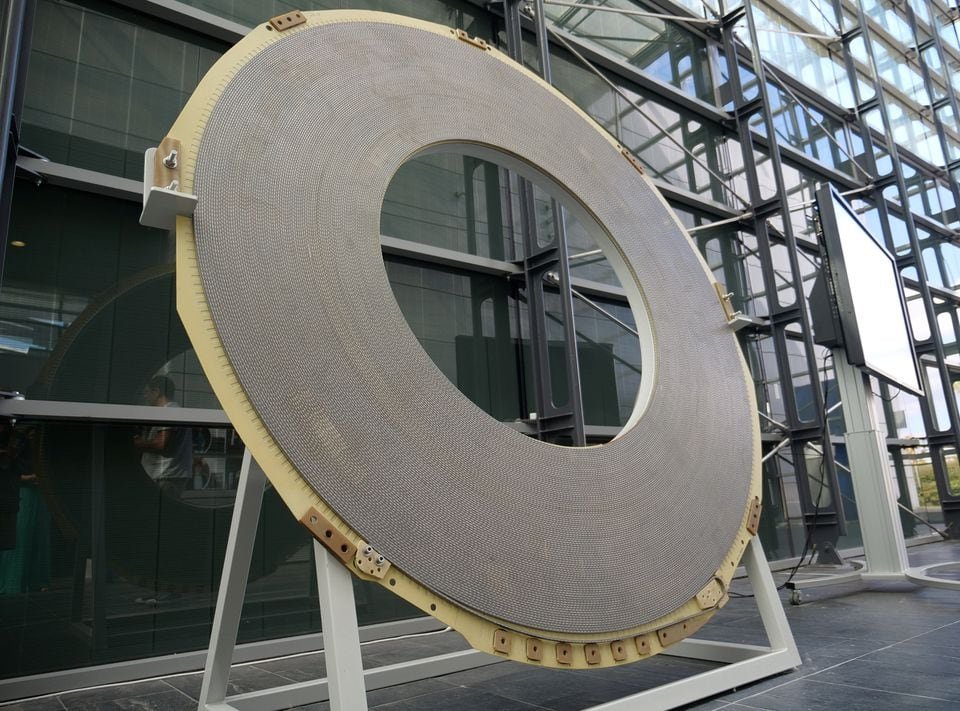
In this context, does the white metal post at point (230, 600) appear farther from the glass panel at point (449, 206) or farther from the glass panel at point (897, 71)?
the glass panel at point (897, 71)

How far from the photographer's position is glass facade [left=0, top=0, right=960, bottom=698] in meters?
2.87

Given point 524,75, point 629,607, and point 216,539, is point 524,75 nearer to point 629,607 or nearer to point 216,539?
point 629,607

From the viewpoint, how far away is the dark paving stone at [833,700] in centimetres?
160

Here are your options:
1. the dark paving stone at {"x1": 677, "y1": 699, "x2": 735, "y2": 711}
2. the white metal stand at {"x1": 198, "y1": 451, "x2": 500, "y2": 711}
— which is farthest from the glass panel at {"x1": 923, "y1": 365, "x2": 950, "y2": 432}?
the white metal stand at {"x1": 198, "y1": 451, "x2": 500, "y2": 711}

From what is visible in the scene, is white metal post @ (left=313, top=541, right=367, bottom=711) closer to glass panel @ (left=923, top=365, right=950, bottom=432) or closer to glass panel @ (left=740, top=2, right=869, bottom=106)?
glass panel @ (left=740, top=2, right=869, bottom=106)

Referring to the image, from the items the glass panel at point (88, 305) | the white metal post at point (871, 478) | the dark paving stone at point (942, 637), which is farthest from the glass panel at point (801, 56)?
the glass panel at point (88, 305)

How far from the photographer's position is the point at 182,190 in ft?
4.30

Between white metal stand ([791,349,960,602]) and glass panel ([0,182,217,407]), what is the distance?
3457 mm

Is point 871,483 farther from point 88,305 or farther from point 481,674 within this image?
point 88,305

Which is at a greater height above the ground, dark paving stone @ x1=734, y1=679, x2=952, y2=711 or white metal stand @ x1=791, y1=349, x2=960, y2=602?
white metal stand @ x1=791, y1=349, x2=960, y2=602

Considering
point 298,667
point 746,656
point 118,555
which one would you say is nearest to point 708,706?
point 746,656

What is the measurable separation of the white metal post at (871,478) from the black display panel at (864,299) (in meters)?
0.17

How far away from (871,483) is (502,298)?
2517 mm

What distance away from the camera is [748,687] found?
5.95 feet
